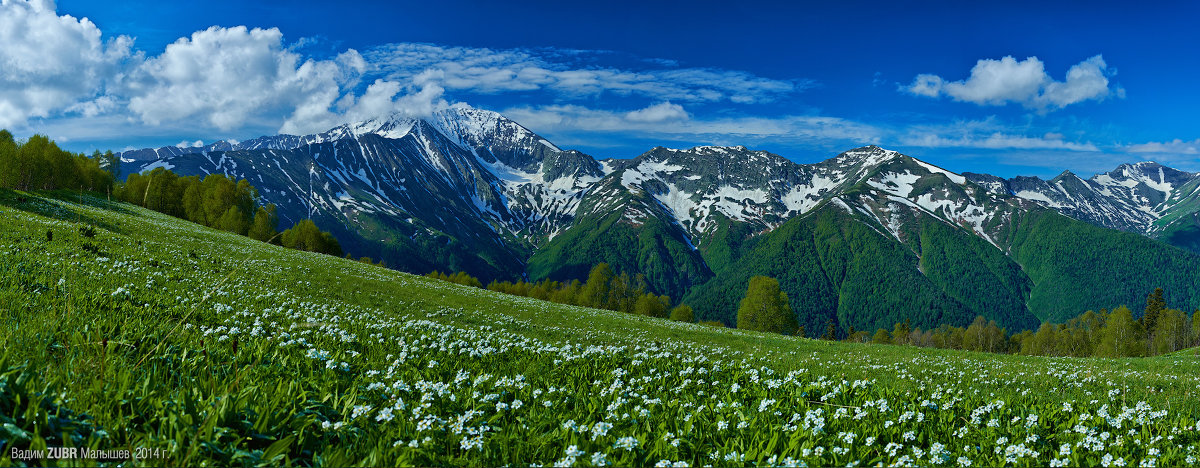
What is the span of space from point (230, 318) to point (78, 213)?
35805mm

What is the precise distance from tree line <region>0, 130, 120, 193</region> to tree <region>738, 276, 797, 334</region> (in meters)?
98.2

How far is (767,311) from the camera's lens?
3866 inches

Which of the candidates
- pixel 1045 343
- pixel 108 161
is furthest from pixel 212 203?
pixel 1045 343

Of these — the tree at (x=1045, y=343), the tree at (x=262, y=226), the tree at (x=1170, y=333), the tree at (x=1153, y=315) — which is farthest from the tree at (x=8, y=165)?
the tree at (x=1153, y=315)

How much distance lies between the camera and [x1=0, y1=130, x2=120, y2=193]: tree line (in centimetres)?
6538

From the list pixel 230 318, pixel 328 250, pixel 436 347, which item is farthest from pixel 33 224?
pixel 328 250

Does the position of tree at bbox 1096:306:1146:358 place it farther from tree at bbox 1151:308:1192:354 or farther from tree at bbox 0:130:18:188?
tree at bbox 0:130:18:188

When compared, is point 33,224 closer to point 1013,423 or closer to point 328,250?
point 1013,423

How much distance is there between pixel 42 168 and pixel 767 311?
371ft

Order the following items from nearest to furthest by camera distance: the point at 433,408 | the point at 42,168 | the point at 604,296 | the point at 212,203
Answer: the point at 433,408 < the point at 42,168 < the point at 212,203 < the point at 604,296

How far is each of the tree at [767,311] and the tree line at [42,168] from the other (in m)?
98.2

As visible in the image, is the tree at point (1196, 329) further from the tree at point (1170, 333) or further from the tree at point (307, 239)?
the tree at point (307, 239)

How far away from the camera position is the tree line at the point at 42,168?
65375 mm

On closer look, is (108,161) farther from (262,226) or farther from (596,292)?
(596,292)
